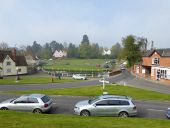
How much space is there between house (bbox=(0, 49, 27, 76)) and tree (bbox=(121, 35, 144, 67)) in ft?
101

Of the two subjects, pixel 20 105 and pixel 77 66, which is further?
pixel 77 66

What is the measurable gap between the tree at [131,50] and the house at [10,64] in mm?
30645

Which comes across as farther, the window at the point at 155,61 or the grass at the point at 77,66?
the grass at the point at 77,66

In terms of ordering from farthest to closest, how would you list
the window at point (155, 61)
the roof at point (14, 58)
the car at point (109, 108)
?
the roof at point (14, 58) < the window at point (155, 61) < the car at point (109, 108)

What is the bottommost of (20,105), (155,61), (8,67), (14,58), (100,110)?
(100,110)

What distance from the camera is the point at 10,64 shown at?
75188mm

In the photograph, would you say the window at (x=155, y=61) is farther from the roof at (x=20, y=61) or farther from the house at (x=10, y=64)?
the roof at (x=20, y=61)

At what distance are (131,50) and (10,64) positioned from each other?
35740 millimetres

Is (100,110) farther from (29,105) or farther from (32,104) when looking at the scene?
(29,105)

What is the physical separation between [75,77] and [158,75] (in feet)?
63.3

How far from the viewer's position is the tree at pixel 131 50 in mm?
78625

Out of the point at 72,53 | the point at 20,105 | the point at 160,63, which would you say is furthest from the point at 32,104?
the point at 72,53

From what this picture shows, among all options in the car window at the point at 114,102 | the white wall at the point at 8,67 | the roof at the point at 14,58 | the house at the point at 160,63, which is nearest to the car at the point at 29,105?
the car window at the point at 114,102

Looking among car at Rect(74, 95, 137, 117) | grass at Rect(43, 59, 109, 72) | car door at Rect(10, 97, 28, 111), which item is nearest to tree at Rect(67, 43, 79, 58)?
grass at Rect(43, 59, 109, 72)
